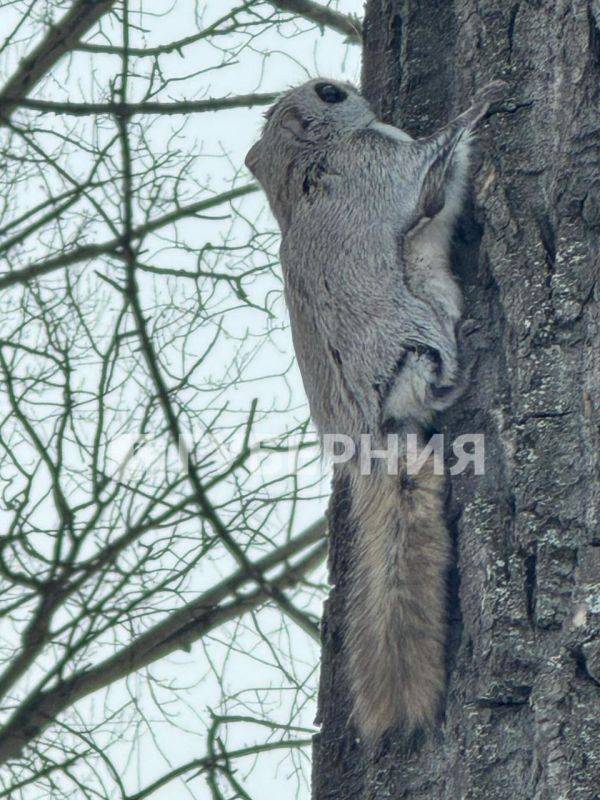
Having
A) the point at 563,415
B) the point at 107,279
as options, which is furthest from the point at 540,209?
the point at 107,279

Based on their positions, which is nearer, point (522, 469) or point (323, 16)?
point (522, 469)

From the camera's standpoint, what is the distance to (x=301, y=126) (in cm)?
313

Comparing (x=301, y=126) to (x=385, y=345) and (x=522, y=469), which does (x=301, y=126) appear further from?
(x=522, y=469)

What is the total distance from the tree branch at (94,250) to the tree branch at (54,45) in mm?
659

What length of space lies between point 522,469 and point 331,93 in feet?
5.78

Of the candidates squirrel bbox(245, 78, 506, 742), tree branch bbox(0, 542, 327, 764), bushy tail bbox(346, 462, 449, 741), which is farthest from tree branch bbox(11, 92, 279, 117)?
bushy tail bbox(346, 462, 449, 741)

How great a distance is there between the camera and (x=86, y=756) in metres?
3.19

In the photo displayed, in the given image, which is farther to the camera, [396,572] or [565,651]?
[396,572]

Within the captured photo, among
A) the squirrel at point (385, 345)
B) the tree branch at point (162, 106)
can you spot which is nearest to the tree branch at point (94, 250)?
the tree branch at point (162, 106)

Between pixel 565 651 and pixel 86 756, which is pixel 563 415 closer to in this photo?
pixel 565 651

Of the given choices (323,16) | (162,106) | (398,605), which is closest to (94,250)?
(162,106)

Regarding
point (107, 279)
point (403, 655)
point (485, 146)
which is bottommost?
point (403, 655)

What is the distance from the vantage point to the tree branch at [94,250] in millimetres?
3555

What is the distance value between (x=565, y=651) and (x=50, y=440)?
207 centimetres
